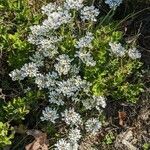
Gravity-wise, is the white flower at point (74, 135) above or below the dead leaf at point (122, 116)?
below

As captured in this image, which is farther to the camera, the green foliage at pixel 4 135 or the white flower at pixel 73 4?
Answer: the white flower at pixel 73 4

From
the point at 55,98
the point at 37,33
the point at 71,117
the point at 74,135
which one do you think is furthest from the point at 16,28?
the point at 74,135

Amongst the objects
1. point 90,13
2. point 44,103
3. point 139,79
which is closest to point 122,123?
point 139,79

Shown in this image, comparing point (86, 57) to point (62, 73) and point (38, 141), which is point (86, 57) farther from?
point (38, 141)

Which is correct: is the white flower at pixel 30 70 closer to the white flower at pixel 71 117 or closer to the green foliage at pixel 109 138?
the white flower at pixel 71 117

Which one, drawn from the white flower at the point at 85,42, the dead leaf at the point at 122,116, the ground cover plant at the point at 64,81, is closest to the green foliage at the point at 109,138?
the ground cover plant at the point at 64,81

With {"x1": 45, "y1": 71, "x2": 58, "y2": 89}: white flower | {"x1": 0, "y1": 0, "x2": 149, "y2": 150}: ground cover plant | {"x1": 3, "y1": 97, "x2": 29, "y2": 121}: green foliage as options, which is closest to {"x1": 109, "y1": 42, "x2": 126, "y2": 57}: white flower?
{"x1": 0, "y1": 0, "x2": 149, "y2": 150}: ground cover plant

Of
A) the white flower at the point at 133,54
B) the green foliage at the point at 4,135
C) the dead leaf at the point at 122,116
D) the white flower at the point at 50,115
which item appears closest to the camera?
the green foliage at the point at 4,135
